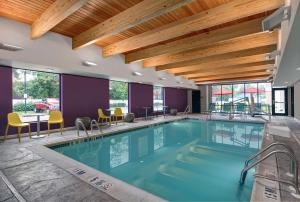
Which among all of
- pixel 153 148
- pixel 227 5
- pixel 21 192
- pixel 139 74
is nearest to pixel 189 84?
pixel 139 74

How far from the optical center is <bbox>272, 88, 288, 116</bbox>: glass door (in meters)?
11.3

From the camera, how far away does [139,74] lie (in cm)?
717

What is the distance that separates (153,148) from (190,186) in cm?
218

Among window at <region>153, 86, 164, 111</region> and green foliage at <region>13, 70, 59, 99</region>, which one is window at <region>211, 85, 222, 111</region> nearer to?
window at <region>153, 86, 164, 111</region>

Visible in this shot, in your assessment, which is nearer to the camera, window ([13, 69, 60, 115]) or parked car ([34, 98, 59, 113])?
window ([13, 69, 60, 115])

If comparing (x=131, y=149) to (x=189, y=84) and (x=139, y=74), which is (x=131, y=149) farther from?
(x=189, y=84)

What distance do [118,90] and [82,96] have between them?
223cm

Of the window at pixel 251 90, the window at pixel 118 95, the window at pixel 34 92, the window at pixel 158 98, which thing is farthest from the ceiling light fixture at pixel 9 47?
the window at pixel 251 90

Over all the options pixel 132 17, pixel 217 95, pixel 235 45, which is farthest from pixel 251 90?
pixel 132 17

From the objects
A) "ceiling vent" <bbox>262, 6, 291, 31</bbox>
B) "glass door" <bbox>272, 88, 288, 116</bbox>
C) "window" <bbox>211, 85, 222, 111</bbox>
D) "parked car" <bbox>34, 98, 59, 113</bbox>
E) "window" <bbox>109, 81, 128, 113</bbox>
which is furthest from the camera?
"window" <bbox>211, 85, 222, 111</bbox>

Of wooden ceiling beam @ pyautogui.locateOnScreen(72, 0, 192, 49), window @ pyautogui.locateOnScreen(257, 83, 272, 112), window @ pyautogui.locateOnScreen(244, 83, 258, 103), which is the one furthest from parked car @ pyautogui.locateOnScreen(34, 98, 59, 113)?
window @ pyautogui.locateOnScreen(257, 83, 272, 112)

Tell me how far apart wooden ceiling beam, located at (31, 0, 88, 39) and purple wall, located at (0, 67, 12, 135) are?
1.62 meters

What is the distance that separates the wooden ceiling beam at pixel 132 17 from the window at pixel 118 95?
13.3 ft

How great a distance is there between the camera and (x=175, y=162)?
12.1ft
